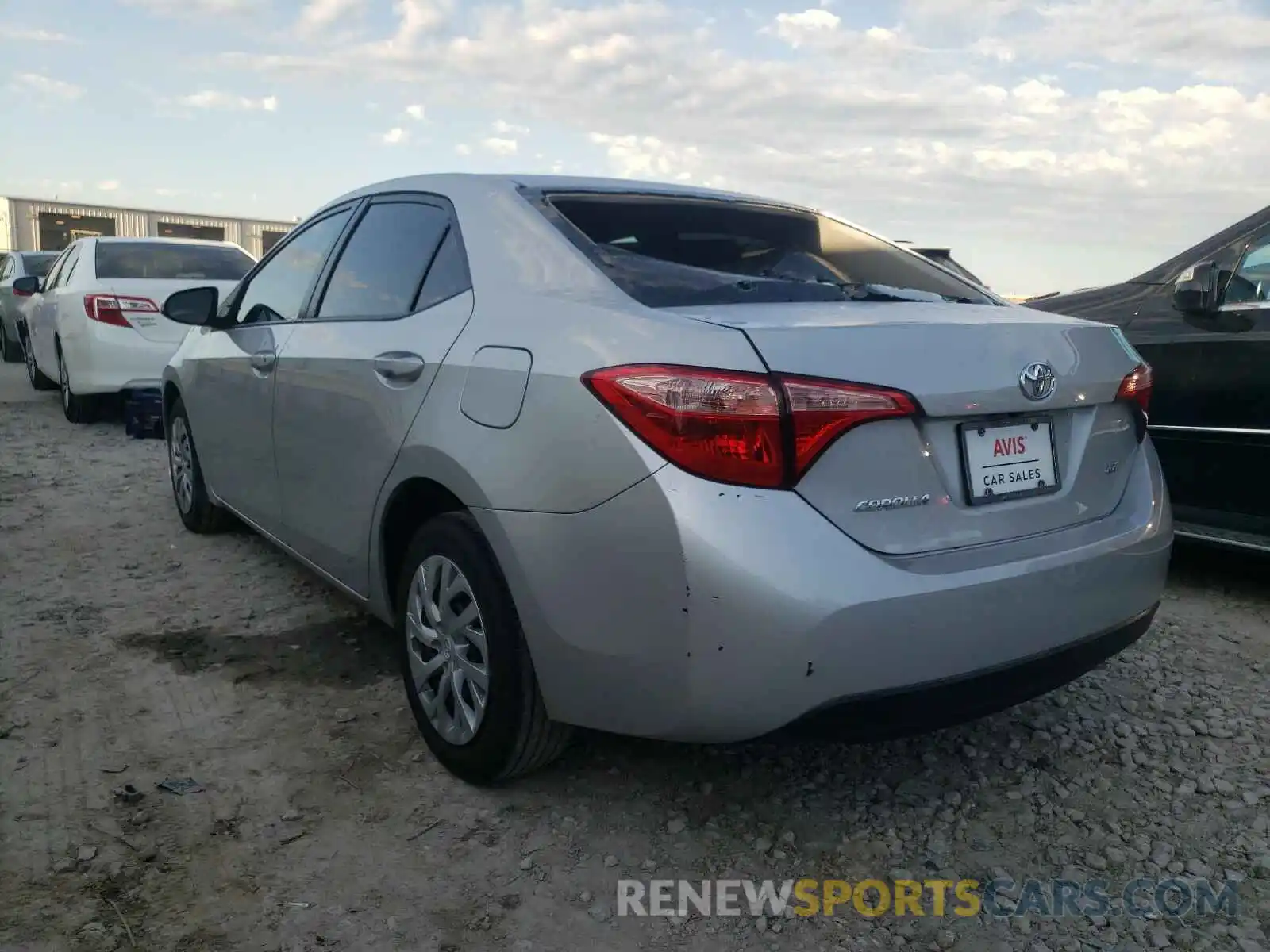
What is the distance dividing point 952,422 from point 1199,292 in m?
2.47

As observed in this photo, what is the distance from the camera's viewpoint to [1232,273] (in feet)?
13.3

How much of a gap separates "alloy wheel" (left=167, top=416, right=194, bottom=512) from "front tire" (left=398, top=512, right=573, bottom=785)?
2.62 metres

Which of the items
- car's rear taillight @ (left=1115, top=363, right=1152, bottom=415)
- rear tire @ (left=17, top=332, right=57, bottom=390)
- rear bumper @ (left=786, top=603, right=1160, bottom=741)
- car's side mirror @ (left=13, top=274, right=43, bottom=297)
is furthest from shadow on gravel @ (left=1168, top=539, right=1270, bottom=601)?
rear tire @ (left=17, top=332, right=57, bottom=390)

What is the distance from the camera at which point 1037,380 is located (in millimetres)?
2287

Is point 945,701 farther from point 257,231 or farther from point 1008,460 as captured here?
point 257,231

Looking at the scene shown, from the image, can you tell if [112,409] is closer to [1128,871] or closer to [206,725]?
[206,725]

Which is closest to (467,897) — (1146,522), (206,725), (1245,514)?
(206,725)

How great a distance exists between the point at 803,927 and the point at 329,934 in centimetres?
98

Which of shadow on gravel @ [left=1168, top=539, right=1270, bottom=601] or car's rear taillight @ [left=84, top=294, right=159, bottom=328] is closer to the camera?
shadow on gravel @ [left=1168, top=539, right=1270, bottom=601]

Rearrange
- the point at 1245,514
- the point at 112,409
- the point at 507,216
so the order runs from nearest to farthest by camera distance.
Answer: the point at 507,216, the point at 1245,514, the point at 112,409

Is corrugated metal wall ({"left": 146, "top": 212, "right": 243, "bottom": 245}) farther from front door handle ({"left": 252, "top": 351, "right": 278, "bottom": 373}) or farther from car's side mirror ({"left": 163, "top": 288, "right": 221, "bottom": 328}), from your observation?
front door handle ({"left": 252, "top": 351, "right": 278, "bottom": 373})

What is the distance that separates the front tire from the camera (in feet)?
7.89

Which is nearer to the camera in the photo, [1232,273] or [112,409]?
[1232,273]

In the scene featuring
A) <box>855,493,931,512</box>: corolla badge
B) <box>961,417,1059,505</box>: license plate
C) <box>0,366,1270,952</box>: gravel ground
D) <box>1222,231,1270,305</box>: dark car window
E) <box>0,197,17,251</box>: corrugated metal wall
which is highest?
<box>0,197,17,251</box>: corrugated metal wall
